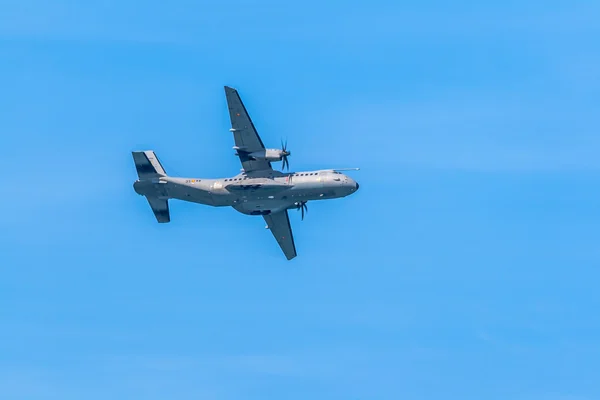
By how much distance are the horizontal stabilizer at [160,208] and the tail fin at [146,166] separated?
8.46ft

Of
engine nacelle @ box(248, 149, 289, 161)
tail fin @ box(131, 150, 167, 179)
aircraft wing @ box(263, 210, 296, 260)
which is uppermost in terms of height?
tail fin @ box(131, 150, 167, 179)

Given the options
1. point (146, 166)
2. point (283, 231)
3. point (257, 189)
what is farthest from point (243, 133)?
point (283, 231)

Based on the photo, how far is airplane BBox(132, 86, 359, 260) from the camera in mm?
122438

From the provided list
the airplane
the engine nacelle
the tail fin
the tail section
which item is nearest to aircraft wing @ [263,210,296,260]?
the airplane

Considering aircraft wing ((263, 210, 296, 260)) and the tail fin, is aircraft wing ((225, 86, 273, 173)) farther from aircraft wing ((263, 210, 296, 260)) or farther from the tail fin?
the tail fin

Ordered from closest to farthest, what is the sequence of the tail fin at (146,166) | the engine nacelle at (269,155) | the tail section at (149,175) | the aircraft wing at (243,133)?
1. the aircraft wing at (243,133)
2. the engine nacelle at (269,155)
3. the tail section at (149,175)
4. the tail fin at (146,166)

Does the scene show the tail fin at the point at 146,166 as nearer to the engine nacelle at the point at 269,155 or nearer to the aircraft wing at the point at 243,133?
the aircraft wing at the point at 243,133

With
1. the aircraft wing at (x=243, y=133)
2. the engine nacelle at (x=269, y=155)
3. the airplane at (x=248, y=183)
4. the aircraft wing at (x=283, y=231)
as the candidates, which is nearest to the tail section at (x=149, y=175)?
the airplane at (x=248, y=183)

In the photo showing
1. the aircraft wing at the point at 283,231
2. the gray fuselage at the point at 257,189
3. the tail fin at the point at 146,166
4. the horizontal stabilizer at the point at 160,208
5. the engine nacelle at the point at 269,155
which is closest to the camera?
the gray fuselage at the point at 257,189

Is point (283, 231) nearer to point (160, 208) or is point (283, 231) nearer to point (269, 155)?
point (269, 155)

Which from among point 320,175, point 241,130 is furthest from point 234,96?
point 320,175

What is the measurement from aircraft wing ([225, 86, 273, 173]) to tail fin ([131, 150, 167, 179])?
948cm

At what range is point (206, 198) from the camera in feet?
414

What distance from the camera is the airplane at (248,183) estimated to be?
402ft
